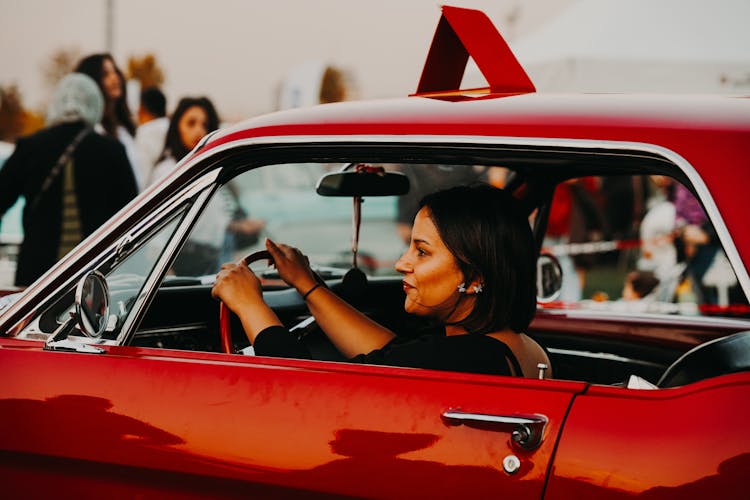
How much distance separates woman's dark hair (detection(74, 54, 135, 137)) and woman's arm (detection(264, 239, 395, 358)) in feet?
13.8

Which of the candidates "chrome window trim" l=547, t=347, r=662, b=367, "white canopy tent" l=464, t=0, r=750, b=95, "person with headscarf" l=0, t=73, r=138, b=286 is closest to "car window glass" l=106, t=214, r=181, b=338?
"chrome window trim" l=547, t=347, r=662, b=367

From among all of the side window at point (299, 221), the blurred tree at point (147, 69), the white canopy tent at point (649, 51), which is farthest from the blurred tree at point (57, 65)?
the white canopy tent at point (649, 51)

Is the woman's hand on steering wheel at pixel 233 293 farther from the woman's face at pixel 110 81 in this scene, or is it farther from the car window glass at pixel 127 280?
the woman's face at pixel 110 81

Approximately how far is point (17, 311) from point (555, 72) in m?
7.41

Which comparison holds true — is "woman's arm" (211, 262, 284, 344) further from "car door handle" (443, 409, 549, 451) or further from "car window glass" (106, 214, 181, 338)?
"car door handle" (443, 409, 549, 451)

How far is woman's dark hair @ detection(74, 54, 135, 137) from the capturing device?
268 inches

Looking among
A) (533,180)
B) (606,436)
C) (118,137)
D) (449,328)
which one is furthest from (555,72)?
(606,436)

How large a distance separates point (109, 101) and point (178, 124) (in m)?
0.44

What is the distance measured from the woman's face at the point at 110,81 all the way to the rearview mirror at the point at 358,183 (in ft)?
12.2

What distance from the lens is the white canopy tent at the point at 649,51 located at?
29.6 ft

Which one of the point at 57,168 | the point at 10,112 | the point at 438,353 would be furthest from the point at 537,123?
the point at 10,112

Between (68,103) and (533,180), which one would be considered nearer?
(533,180)

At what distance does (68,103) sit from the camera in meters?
6.36

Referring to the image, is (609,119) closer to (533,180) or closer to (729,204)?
(729,204)
